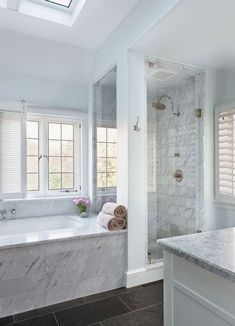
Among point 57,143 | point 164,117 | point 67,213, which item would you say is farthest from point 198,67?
point 67,213

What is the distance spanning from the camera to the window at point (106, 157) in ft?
10.0

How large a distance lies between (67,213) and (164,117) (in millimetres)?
1840

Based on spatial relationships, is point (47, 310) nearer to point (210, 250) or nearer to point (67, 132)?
point (210, 250)

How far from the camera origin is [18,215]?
3133 millimetres

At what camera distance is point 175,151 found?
10.1 ft

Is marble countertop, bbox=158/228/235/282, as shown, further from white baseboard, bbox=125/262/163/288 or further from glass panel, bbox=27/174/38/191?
glass panel, bbox=27/174/38/191

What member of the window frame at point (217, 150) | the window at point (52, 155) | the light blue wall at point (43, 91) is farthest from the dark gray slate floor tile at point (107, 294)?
the light blue wall at point (43, 91)

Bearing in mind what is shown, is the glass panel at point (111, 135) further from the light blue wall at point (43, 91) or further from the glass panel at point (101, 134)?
the light blue wall at point (43, 91)

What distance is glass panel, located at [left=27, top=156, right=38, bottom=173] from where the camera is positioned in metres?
3.33

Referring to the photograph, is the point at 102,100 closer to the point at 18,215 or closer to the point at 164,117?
the point at 164,117

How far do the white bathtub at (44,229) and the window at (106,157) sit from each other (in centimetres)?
52

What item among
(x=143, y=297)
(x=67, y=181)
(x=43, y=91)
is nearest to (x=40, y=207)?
(x=67, y=181)

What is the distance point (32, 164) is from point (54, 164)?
0.98ft

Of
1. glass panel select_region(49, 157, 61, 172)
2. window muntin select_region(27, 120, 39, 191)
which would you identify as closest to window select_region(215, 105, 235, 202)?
glass panel select_region(49, 157, 61, 172)
